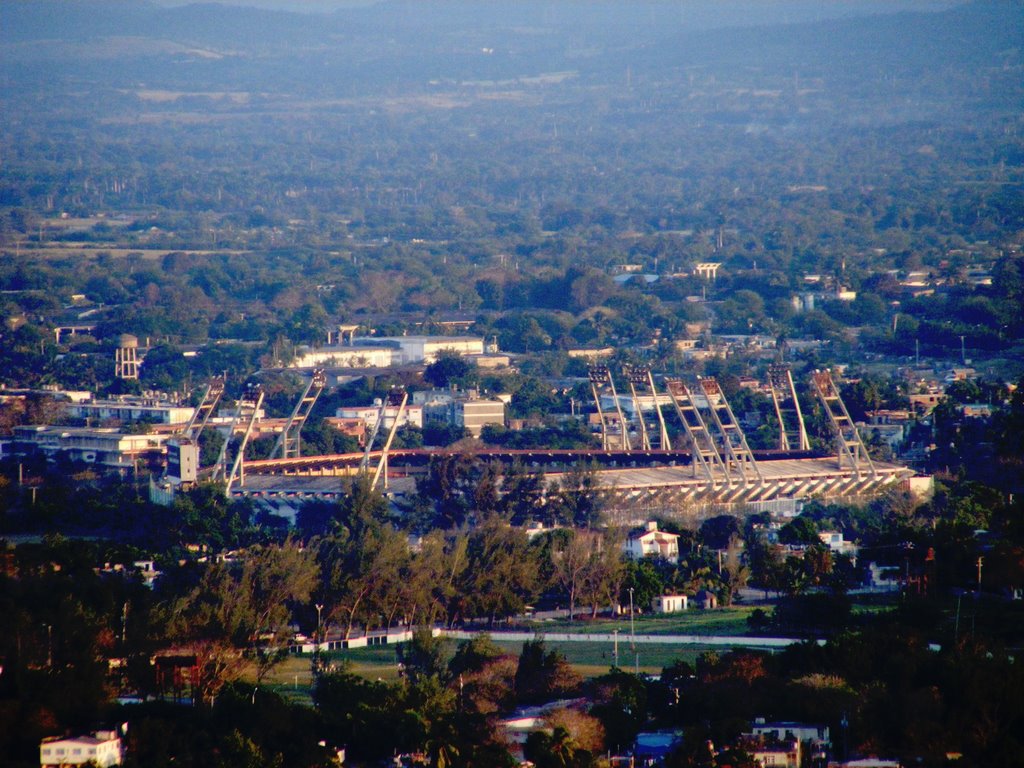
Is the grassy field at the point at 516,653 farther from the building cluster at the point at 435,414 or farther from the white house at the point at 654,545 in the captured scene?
the building cluster at the point at 435,414

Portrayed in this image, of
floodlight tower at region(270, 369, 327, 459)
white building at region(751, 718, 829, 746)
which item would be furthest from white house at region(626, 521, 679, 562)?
white building at region(751, 718, 829, 746)

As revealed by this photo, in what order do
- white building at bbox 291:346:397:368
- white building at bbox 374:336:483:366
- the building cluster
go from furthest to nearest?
white building at bbox 374:336:483:366 < white building at bbox 291:346:397:368 < the building cluster

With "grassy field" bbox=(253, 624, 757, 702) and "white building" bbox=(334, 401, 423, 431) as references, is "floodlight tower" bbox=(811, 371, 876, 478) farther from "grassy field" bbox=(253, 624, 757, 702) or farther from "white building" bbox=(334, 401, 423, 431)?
"grassy field" bbox=(253, 624, 757, 702)

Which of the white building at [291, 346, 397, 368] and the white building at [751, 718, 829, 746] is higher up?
the white building at [751, 718, 829, 746]

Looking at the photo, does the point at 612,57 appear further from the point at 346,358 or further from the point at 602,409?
the point at 602,409

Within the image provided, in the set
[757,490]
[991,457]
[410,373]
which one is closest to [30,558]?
[757,490]

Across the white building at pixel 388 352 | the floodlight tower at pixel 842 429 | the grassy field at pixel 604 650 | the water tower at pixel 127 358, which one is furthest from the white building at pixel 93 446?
the grassy field at pixel 604 650


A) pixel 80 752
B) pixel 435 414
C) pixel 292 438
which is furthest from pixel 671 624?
pixel 435 414
